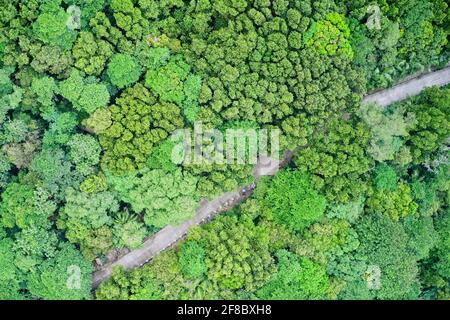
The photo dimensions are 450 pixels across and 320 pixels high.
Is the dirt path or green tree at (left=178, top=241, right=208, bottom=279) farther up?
the dirt path

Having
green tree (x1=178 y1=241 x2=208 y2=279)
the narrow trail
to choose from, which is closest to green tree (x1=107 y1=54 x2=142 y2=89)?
the narrow trail

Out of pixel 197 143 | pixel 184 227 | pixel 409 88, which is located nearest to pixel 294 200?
pixel 197 143

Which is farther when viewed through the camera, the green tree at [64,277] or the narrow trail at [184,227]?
the narrow trail at [184,227]

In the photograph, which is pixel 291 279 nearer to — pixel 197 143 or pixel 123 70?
pixel 197 143

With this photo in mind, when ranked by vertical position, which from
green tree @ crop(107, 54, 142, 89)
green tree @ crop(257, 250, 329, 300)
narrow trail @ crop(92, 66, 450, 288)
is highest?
green tree @ crop(107, 54, 142, 89)

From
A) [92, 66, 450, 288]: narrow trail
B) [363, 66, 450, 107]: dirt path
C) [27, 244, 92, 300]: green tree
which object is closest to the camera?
[27, 244, 92, 300]: green tree

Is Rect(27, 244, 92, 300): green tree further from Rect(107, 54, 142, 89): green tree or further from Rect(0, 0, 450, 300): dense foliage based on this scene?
Rect(107, 54, 142, 89): green tree

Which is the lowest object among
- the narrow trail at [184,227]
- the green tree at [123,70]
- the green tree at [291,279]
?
the green tree at [291,279]

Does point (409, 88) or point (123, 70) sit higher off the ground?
point (409, 88)

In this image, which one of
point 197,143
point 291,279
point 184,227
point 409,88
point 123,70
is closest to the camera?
point 123,70

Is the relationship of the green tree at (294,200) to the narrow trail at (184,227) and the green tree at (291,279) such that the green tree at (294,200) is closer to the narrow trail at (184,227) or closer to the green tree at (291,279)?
the narrow trail at (184,227)

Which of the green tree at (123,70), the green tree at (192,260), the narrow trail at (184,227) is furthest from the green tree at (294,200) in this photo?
the green tree at (123,70)

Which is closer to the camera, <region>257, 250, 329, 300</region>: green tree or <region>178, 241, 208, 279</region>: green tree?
<region>178, 241, 208, 279</region>: green tree
